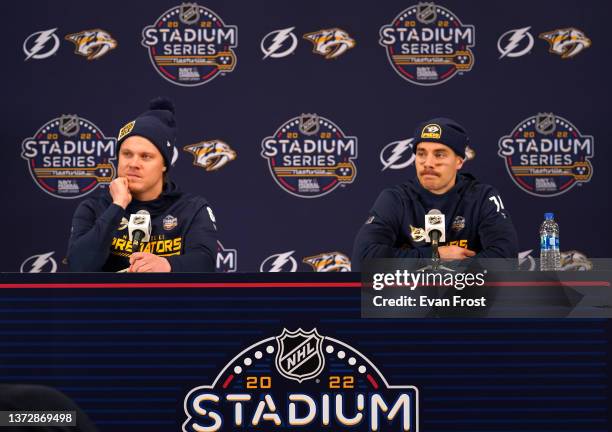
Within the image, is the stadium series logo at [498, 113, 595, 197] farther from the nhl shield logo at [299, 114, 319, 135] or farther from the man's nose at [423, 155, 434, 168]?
the man's nose at [423, 155, 434, 168]

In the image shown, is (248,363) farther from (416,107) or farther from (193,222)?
(416,107)

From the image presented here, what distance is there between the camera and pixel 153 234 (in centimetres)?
309

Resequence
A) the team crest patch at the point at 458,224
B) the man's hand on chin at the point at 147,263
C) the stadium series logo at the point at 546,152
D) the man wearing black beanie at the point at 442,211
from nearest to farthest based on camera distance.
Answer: the man's hand on chin at the point at 147,263 < the man wearing black beanie at the point at 442,211 < the team crest patch at the point at 458,224 < the stadium series logo at the point at 546,152

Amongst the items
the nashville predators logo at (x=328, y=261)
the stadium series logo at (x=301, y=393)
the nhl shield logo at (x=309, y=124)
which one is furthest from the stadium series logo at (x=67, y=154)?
the stadium series logo at (x=301, y=393)

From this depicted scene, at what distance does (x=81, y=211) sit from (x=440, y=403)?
5.58 ft

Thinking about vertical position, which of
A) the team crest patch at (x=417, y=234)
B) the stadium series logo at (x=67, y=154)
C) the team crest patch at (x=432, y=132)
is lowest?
the team crest patch at (x=417, y=234)

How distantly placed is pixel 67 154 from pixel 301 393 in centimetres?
Result: 297

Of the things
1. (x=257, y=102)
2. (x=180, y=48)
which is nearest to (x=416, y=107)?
(x=257, y=102)

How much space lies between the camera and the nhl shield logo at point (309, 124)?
4.66 metres

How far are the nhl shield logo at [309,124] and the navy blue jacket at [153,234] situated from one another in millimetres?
1550

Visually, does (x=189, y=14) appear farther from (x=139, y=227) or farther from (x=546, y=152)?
(x=546, y=152)

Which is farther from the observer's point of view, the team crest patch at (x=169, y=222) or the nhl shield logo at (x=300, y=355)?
the team crest patch at (x=169, y=222)
